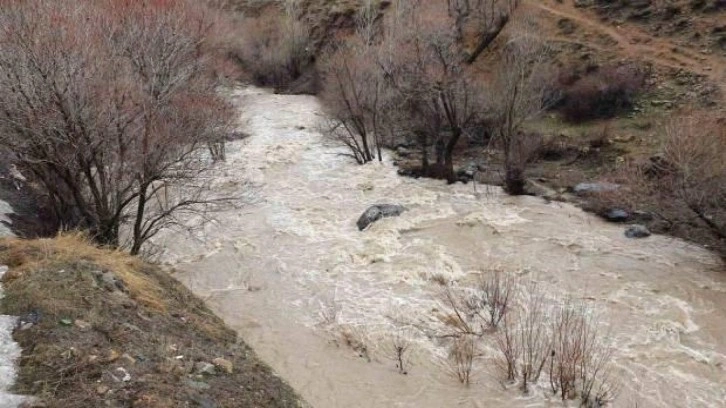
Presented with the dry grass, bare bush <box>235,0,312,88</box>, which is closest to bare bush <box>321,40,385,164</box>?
the dry grass

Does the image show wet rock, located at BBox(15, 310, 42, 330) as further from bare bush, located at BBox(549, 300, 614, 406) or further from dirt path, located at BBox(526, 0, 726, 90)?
dirt path, located at BBox(526, 0, 726, 90)

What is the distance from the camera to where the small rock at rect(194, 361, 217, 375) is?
7266mm

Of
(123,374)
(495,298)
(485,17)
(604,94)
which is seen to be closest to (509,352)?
(495,298)

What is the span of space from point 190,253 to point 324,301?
489 centimetres

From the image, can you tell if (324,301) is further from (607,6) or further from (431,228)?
(607,6)

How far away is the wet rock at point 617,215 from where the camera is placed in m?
18.1

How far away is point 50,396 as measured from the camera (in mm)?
5895

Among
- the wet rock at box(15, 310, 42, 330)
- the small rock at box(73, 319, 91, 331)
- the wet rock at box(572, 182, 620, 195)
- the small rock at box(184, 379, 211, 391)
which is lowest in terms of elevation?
the wet rock at box(572, 182, 620, 195)

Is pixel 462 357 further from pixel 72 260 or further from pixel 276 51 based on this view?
pixel 276 51

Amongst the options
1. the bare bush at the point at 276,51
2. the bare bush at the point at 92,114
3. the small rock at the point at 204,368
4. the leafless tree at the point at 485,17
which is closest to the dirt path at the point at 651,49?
the leafless tree at the point at 485,17

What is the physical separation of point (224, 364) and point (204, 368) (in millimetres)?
384

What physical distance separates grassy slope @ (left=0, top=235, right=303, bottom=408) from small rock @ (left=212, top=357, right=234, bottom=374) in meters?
0.02

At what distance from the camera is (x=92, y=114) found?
11.9 m

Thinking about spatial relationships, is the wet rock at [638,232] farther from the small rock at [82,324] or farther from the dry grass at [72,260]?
the small rock at [82,324]
